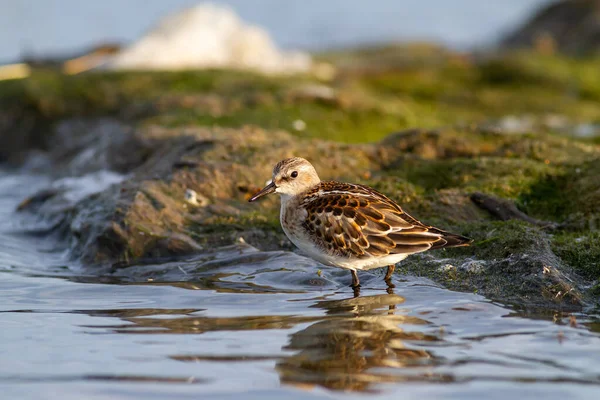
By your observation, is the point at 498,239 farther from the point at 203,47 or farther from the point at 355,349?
the point at 203,47

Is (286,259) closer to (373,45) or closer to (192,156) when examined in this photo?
(192,156)

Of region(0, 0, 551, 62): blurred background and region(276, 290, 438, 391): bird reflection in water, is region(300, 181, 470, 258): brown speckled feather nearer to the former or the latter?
region(276, 290, 438, 391): bird reflection in water

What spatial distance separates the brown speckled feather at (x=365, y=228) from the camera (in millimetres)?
7105

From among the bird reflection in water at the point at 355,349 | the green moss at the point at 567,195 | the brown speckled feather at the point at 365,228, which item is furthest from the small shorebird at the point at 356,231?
the green moss at the point at 567,195

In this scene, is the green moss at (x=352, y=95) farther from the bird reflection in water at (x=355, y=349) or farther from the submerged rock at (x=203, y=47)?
the bird reflection in water at (x=355, y=349)

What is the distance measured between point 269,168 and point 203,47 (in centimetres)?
890

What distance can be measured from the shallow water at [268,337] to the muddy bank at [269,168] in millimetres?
460

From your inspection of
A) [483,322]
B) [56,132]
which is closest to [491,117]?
[56,132]

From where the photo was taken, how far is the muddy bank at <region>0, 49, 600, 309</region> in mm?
7488

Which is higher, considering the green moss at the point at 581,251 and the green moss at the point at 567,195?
the green moss at the point at 567,195

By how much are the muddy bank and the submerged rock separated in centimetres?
146

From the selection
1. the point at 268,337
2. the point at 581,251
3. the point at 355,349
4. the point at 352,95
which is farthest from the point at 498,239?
the point at 352,95

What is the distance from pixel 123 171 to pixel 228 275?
3.71 metres

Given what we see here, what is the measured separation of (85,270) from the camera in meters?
8.47
